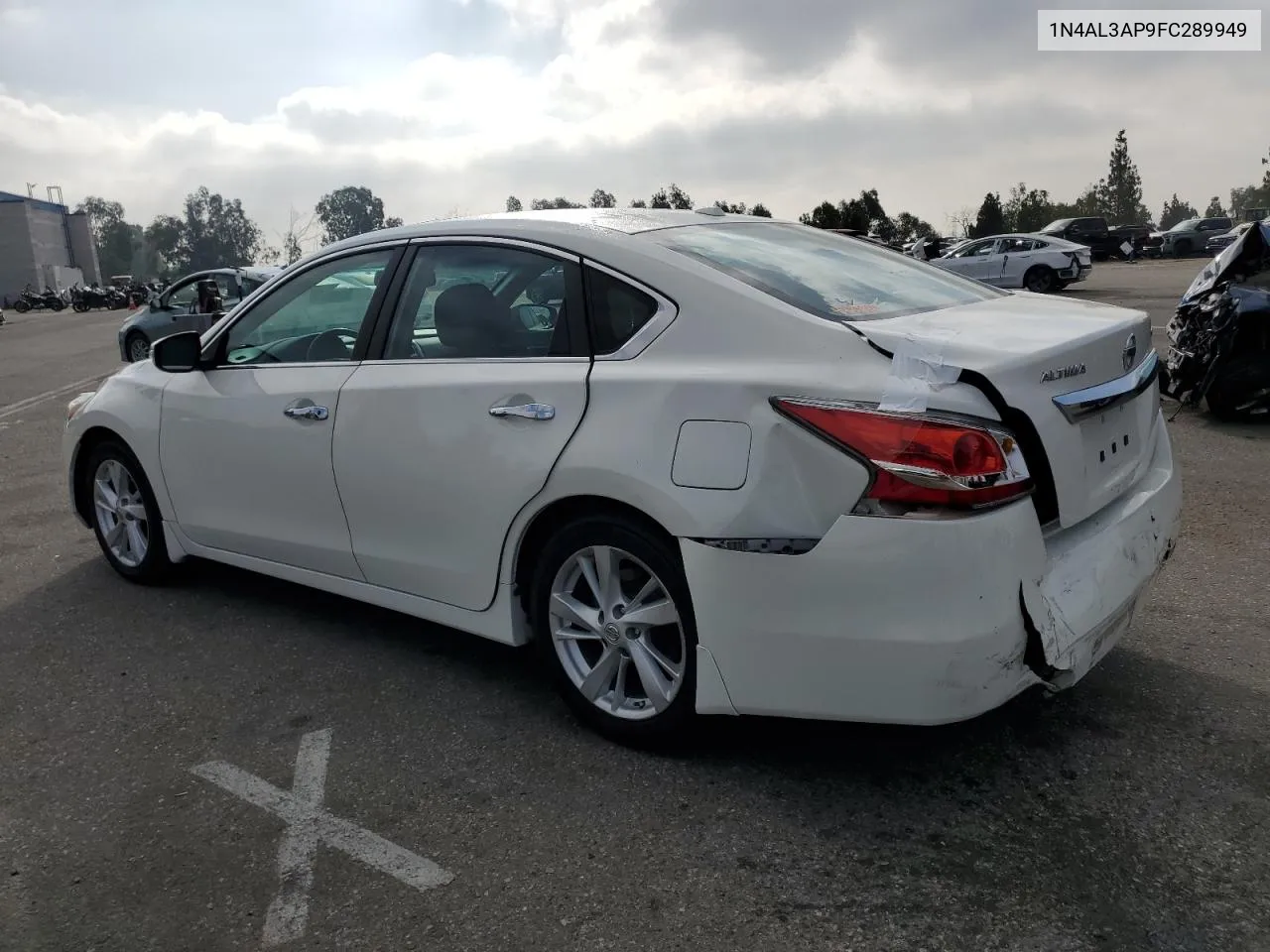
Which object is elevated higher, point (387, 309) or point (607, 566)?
point (387, 309)

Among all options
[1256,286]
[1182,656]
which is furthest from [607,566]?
[1256,286]

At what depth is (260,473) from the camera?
428 centimetres

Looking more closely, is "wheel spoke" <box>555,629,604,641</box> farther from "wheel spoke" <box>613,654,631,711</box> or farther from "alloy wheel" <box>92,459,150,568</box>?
"alloy wheel" <box>92,459,150,568</box>

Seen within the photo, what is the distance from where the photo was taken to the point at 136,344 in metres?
18.8

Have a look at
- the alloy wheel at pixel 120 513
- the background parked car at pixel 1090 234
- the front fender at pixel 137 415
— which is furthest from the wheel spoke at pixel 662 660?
the background parked car at pixel 1090 234

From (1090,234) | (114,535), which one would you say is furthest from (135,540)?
(1090,234)

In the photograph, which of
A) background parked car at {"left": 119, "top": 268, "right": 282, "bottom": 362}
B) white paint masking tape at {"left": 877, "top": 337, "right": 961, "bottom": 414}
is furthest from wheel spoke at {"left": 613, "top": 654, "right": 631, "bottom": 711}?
background parked car at {"left": 119, "top": 268, "right": 282, "bottom": 362}

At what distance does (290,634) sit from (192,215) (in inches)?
6470

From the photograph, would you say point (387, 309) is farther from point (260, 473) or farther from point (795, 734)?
point (795, 734)

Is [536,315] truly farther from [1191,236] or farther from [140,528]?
[1191,236]

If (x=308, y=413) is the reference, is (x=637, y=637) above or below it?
below

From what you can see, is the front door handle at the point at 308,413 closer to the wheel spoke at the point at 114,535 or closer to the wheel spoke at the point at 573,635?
the wheel spoke at the point at 573,635

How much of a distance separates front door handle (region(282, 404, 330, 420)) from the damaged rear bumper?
169 cm

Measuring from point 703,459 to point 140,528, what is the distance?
3334mm
